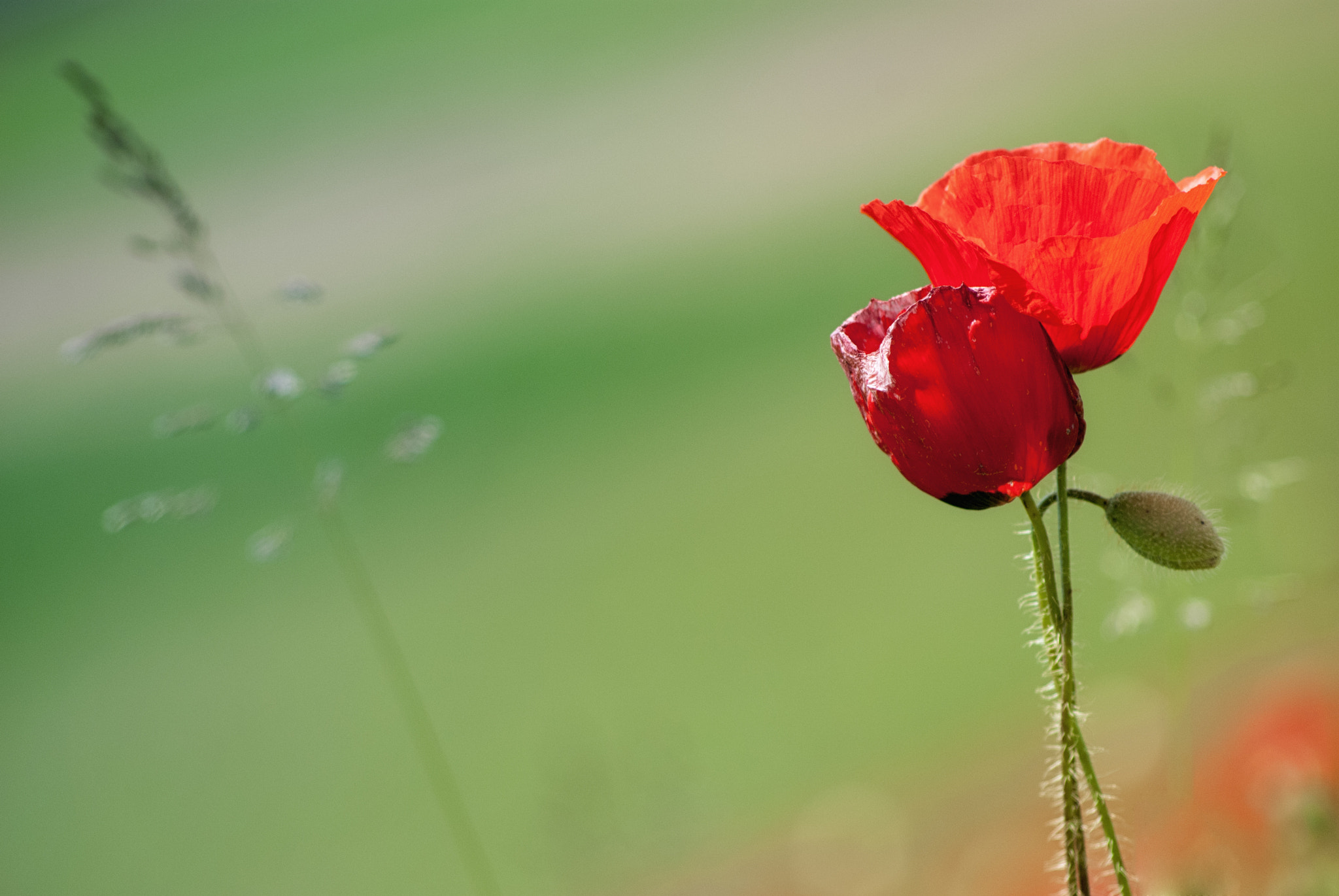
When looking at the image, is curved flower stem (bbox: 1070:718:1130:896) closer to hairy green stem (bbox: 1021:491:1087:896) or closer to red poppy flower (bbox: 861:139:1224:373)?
hairy green stem (bbox: 1021:491:1087:896)

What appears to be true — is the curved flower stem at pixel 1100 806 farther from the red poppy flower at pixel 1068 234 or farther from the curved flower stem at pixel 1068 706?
the red poppy flower at pixel 1068 234

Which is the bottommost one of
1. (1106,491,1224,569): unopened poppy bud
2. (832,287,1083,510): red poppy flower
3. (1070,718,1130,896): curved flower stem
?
(1070,718,1130,896): curved flower stem

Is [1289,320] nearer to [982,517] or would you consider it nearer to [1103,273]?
[982,517]

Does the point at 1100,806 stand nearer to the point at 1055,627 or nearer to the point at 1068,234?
the point at 1055,627

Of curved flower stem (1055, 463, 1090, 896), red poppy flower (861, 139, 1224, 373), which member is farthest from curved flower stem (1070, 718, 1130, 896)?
red poppy flower (861, 139, 1224, 373)

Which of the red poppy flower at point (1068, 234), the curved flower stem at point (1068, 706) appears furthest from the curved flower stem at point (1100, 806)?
the red poppy flower at point (1068, 234)
